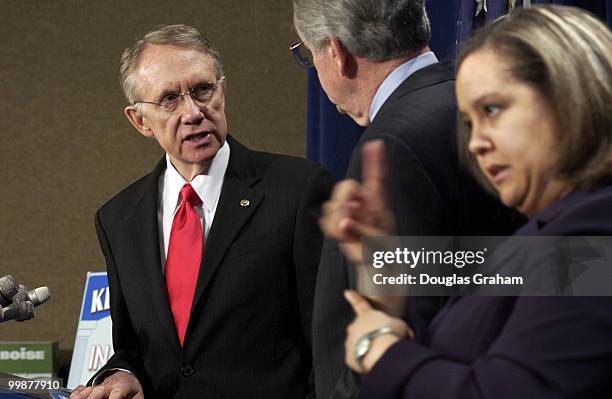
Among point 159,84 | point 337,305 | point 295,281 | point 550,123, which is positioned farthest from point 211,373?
point 550,123

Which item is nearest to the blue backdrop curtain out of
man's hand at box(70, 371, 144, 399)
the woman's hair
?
man's hand at box(70, 371, 144, 399)

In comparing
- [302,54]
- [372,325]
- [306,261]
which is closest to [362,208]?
[372,325]

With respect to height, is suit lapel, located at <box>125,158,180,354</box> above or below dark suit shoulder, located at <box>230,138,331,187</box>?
below

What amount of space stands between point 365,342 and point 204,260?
3.71ft

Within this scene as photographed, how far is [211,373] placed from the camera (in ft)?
6.34

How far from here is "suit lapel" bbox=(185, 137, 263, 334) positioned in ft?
6.31

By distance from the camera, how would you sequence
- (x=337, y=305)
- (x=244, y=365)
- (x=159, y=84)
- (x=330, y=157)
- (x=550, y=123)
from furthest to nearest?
1. (x=330, y=157)
2. (x=159, y=84)
3. (x=244, y=365)
4. (x=337, y=305)
5. (x=550, y=123)

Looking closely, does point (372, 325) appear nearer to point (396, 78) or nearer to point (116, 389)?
point (396, 78)

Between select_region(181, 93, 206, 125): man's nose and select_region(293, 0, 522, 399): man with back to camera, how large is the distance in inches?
26.3

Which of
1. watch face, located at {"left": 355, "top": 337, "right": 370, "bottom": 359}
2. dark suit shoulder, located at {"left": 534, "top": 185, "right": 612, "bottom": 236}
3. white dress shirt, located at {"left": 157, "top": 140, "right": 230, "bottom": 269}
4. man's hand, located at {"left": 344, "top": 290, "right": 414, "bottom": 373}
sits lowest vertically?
white dress shirt, located at {"left": 157, "top": 140, "right": 230, "bottom": 269}

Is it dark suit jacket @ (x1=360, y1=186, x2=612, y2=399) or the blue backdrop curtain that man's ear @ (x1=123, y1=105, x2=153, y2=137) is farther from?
dark suit jacket @ (x1=360, y1=186, x2=612, y2=399)

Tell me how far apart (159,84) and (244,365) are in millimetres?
632

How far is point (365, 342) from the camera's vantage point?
82 centimetres

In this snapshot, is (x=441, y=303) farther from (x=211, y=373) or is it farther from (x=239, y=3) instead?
(x=239, y=3)
